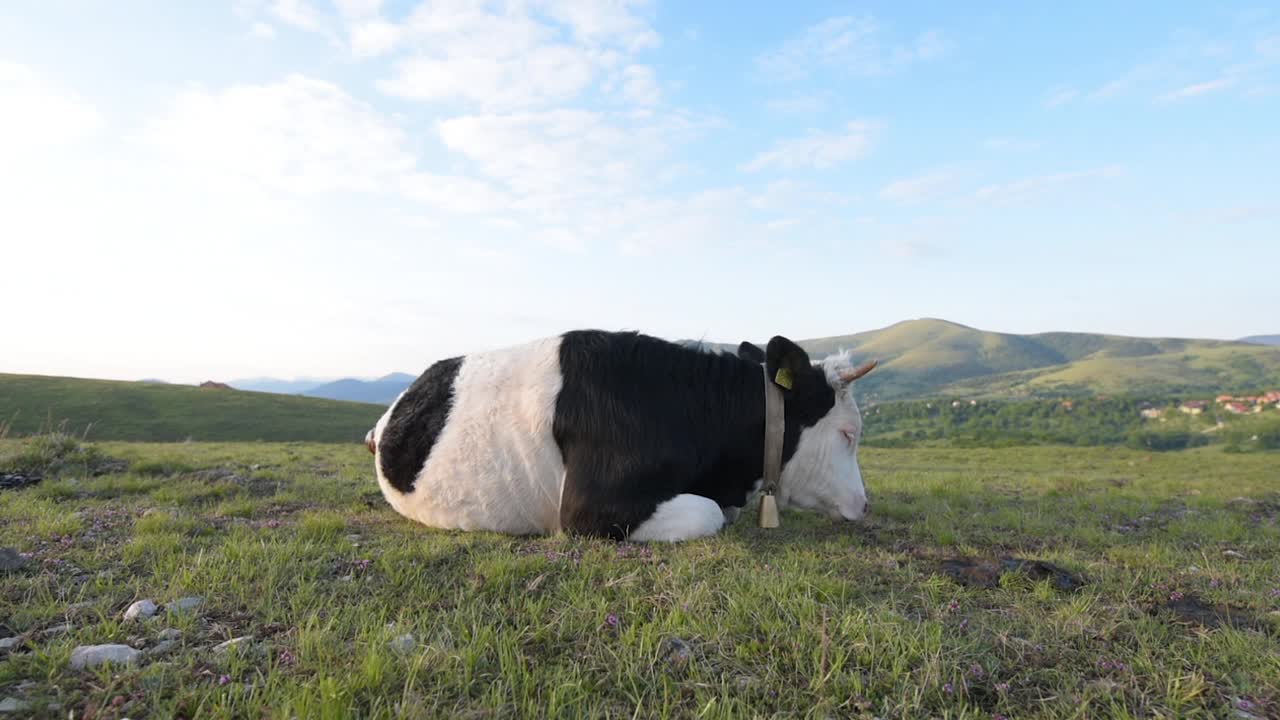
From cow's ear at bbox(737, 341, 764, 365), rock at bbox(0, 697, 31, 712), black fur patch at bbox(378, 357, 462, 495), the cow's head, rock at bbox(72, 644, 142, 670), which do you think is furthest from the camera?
cow's ear at bbox(737, 341, 764, 365)

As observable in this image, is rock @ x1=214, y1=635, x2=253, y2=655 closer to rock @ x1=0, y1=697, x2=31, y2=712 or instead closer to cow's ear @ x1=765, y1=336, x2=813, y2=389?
rock @ x1=0, y1=697, x2=31, y2=712

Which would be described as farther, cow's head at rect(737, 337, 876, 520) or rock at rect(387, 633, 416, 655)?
cow's head at rect(737, 337, 876, 520)

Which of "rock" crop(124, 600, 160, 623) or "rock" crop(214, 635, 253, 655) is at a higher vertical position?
"rock" crop(124, 600, 160, 623)

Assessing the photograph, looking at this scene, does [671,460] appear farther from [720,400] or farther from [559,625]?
[559,625]

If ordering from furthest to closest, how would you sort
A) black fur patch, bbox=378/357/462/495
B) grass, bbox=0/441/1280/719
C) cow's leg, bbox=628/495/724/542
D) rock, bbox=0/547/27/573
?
1. black fur patch, bbox=378/357/462/495
2. cow's leg, bbox=628/495/724/542
3. rock, bbox=0/547/27/573
4. grass, bbox=0/441/1280/719

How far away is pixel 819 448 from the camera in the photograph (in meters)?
6.24

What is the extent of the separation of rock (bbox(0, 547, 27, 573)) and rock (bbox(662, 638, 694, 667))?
13.0 ft

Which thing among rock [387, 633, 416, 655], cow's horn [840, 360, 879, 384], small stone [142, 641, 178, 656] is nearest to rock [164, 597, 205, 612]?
small stone [142, 641, 178, 656]

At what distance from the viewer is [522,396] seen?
567cm

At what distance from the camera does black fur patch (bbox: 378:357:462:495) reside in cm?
582

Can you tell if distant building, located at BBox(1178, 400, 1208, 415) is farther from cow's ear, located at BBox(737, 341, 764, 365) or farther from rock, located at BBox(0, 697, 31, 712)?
rock, located at BBox(0, 697, 31, 712)

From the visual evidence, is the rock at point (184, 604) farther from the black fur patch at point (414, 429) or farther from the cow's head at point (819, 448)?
the cow's head at point (819, 448)

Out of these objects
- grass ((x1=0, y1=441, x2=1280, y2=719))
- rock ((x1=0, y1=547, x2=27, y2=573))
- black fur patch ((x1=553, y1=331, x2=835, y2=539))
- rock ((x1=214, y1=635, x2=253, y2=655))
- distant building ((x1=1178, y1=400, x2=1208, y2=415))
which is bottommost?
distant building ((x1=1178, y1=400, x2=1208, y2=415))

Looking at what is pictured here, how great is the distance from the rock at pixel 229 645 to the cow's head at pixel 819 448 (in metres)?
4.53
